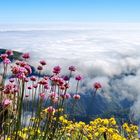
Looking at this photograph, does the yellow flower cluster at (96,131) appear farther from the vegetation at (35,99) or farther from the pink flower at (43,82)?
the pink flower at (43,82)

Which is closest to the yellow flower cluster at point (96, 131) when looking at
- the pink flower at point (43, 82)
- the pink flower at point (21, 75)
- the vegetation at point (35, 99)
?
the vegetation at point (35, 99)

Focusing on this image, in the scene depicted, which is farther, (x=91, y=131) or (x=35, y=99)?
(x=91, y=131)

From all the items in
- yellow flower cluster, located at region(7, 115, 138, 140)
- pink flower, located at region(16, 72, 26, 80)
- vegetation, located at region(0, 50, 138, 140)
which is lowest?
yellow flower cluster, located at region(7, 115, 138, 140)

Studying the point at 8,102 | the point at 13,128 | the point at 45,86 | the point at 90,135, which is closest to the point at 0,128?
the point at 13,128

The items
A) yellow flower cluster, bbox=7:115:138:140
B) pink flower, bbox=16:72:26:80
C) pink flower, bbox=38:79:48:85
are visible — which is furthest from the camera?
yellow flower cluster, bbox=7:115:138:140

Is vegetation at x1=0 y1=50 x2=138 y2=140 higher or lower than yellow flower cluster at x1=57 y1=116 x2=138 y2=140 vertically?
higher

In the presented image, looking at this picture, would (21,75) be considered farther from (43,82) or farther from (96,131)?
(96,131)

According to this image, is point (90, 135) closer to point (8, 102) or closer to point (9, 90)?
point (9, 90)

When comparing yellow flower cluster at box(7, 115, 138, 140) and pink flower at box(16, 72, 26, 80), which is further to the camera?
yellow flower cluster at box(7, 115, 138, 140)

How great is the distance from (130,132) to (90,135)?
3001 millimetres

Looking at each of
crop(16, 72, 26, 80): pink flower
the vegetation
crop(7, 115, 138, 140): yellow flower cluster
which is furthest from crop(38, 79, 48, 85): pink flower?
crop(7, 115, 138, 140): yellow flower cluster

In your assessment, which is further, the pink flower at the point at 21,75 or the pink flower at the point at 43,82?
the pink flower at the point at 43,82

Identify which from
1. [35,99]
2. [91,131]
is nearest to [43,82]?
[35,99]

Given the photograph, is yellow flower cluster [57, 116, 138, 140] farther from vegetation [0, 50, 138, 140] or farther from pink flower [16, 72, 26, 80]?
pink flower [16, 72, 26, 80]
